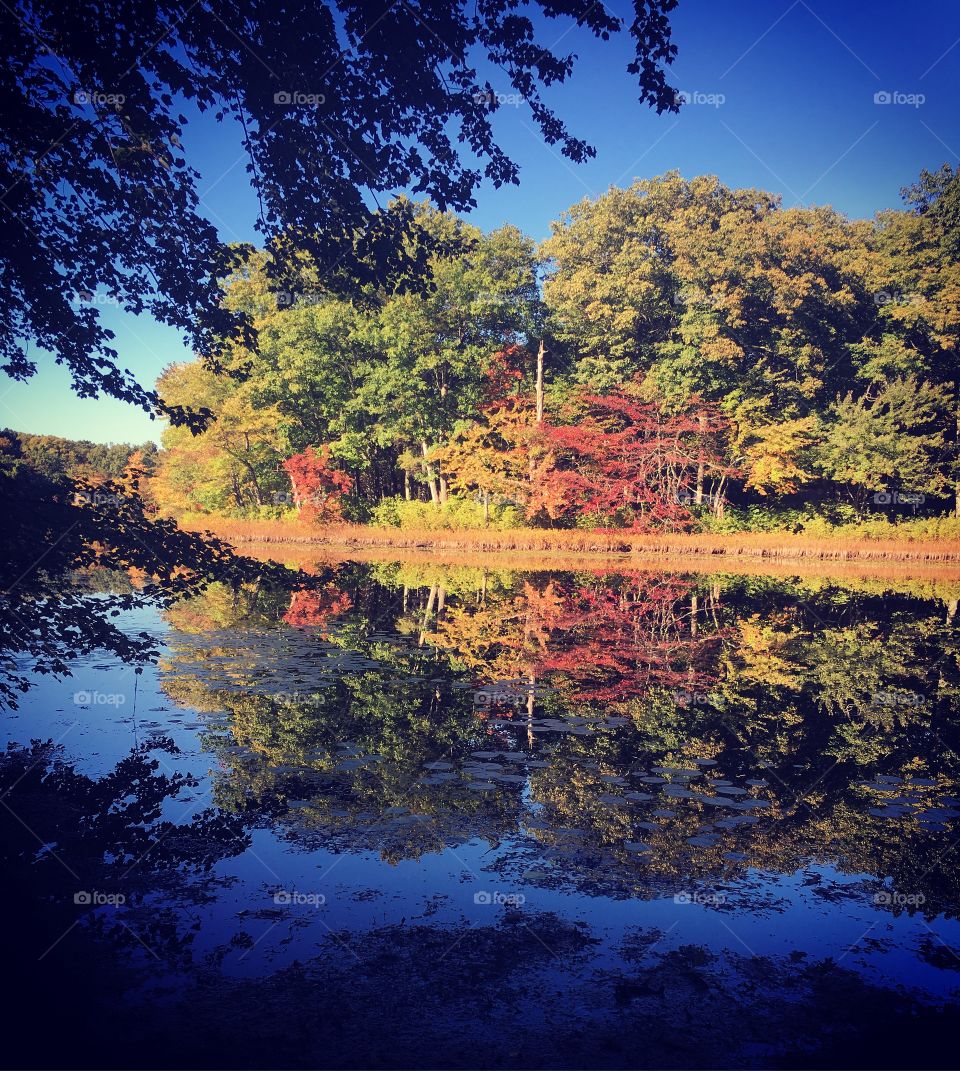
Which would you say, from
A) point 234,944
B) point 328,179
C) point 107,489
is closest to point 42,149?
point 328,179

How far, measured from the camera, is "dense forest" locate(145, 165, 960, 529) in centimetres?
3397

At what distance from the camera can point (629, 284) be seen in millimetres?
34531

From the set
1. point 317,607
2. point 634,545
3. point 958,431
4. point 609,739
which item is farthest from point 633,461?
point 609,739

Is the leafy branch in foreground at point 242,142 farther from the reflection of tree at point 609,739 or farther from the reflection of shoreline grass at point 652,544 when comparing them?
the reflection of shoreline grass at point 652,544

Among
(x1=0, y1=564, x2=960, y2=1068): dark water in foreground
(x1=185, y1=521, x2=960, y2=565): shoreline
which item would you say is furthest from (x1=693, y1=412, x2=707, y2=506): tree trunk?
(x1=0, y1=564, x2=960, y2=1068): dark water in foreground

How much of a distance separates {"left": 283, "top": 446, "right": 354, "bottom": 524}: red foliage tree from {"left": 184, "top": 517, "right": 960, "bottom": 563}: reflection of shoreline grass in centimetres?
358

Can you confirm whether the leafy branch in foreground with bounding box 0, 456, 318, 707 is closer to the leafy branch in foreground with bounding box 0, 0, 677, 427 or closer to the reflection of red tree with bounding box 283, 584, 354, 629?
the leafy branch in foreground with bounding box 0, 0, 677, 427

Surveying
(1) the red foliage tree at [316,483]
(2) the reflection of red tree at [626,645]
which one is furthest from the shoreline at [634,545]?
(2) the reflection of red tree at [626,645]

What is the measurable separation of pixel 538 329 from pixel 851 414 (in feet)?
54.1

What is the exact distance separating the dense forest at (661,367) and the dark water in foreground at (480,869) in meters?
25.7

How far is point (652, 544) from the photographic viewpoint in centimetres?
3188

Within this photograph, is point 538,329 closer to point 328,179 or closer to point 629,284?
point 629,284

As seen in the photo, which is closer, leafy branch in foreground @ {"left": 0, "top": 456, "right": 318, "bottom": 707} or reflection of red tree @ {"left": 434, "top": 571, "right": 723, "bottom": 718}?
leafy branch in foreground @ {"left": 0, "top": 456, "right": 318, "bottom": 707}

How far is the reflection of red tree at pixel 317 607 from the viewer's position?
15.2 meters
